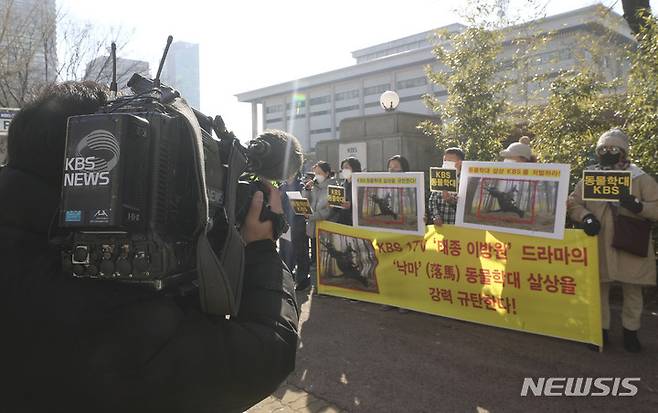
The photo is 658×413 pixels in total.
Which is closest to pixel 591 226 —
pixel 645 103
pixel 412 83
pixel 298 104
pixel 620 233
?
pixel 620 233

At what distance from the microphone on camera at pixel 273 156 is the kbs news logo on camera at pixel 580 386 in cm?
287

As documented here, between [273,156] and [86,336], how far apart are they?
669 millimetres

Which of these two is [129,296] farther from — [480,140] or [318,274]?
[480,140]

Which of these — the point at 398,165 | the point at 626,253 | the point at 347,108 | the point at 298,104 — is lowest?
the point at 626,253

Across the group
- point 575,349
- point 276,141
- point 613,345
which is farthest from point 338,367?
point 276,141

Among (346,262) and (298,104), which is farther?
(298,104)

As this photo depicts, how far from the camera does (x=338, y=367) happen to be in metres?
3.96

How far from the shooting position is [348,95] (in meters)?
67.0

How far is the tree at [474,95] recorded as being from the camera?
31.5 ft

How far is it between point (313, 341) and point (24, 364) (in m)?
3.90

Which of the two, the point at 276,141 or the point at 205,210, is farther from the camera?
the point at 276,141

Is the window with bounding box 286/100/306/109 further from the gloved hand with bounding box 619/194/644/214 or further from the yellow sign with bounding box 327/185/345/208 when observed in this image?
the gloved hand with bounding box 619/194/644/214

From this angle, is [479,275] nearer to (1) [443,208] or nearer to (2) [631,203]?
(1) [443,208]

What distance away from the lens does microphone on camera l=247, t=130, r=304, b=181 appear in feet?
4.33
